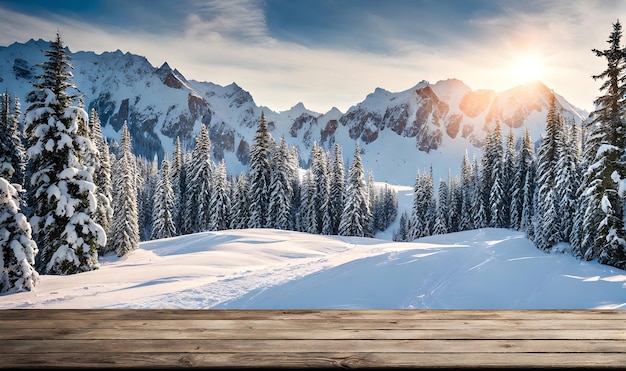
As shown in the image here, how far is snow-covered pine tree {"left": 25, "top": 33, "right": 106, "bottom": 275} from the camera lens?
688 inches

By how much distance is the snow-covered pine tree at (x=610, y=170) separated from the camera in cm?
1992

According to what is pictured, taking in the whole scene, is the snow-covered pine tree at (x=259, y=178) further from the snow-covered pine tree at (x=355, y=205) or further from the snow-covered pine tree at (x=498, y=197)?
the snow-covered pine tree at (x=498, y=197)

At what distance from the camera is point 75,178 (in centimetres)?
1805

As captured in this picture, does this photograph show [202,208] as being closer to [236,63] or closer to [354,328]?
[236,63]

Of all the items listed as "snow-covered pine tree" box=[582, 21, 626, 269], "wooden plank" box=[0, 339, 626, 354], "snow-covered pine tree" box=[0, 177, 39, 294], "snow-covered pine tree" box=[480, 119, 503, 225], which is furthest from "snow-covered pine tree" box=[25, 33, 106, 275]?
"snow-covered pine tree" box=[480, 119, 503, 225]

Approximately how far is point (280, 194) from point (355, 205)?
9.04 m

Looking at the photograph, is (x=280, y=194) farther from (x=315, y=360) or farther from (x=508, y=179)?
(x=315, y=360)

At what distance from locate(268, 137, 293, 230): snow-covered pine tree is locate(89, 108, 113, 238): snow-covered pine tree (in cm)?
1742

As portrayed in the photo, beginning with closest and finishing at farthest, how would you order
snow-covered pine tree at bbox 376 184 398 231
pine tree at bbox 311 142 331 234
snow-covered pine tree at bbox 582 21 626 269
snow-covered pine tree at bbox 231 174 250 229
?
snow-covered pine tree at bbox 582 21 626 269, snow-covered pine tree at bbox 231 174 250 229, pine tree at bbox 311 142 331 234, snow-covered pine tree at bbox 376 184 398 231

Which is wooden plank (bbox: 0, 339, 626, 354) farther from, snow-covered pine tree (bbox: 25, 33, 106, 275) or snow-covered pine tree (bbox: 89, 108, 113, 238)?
snow-covered pine tree (bbox: 89, 108, 113, 238)

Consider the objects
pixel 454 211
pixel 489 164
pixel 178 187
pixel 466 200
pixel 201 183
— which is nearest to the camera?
pixel 201 183

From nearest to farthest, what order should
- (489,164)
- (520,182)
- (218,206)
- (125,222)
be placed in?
(125,222) < (218,206) < (520,182) < (489,164)

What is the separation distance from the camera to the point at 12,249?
485 inches

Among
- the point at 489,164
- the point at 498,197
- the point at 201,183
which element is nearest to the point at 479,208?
the point at 498,197
